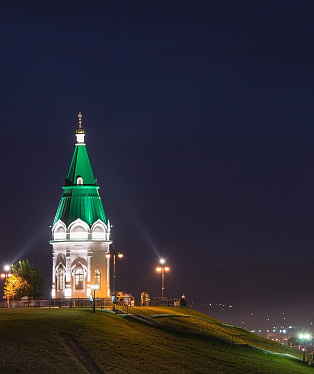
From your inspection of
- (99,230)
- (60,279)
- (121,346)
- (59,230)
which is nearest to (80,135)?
(59,230)

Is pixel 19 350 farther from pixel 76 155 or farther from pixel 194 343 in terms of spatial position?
pixel 76 155

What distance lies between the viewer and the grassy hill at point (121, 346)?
51.3 m

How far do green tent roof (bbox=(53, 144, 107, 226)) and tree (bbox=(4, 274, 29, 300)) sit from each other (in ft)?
24.3

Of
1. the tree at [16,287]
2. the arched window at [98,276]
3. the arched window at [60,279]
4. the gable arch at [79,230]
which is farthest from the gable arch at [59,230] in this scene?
the tree at [16,287]

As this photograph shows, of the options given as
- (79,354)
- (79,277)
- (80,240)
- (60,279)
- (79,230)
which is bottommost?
Result: (79,354)

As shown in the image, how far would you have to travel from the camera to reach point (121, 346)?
5659cm

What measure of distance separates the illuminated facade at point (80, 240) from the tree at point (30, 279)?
2.40 m

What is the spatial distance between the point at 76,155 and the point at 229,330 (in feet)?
94.1

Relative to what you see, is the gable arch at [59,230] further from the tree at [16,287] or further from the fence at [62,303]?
the fence at [62,303]

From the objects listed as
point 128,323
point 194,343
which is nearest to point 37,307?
point 128,323

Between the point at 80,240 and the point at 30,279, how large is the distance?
760 centimetres

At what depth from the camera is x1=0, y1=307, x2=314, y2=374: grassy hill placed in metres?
51.3

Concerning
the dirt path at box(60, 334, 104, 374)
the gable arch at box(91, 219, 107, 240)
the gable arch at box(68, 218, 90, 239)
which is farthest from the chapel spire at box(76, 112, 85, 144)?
the dirt path at box(60, 334, 104, 374)

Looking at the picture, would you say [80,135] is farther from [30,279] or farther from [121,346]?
[121,346]
